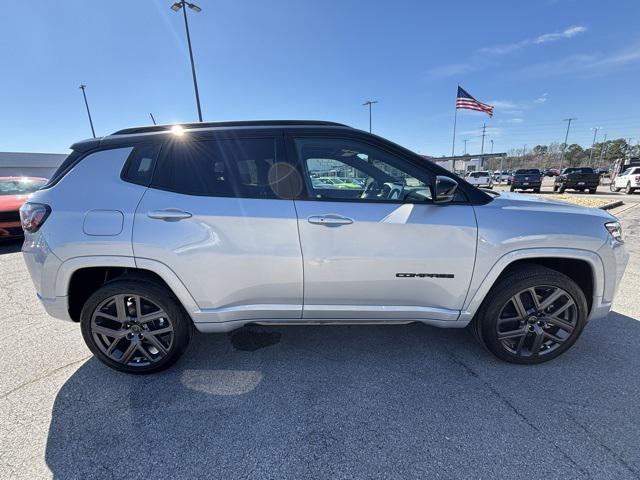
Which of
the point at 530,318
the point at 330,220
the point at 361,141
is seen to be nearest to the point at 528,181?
the point at 530,318

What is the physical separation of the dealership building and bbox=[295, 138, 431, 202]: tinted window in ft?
111

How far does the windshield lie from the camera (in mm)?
7841

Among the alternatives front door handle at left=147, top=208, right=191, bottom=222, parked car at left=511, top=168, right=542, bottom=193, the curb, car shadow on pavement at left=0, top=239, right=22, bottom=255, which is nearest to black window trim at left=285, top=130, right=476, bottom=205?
front door handle at left=147, top=208, right=191, bottom=222

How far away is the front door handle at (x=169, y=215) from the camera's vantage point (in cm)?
226

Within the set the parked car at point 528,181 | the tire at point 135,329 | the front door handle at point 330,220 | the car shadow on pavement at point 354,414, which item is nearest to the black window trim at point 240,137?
the front door handle at point 330,220

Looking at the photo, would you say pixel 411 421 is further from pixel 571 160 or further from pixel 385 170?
pixel 571 160

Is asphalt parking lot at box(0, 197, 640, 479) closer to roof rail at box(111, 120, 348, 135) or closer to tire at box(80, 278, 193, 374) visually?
tire at box(80, 278, 193, 374)

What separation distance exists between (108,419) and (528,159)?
12501 centimetres

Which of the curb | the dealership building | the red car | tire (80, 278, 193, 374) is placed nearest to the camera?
tire (80, 278, 193, 374)

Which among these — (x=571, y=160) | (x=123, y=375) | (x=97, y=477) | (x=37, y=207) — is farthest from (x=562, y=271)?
(x=571, y=160)

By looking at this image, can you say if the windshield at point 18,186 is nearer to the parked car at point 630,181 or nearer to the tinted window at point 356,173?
the tinted window at point 356,173

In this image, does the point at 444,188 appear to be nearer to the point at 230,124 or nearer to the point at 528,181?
the point at 230,124

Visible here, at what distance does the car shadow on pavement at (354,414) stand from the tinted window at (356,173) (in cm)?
141

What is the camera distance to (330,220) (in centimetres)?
227
